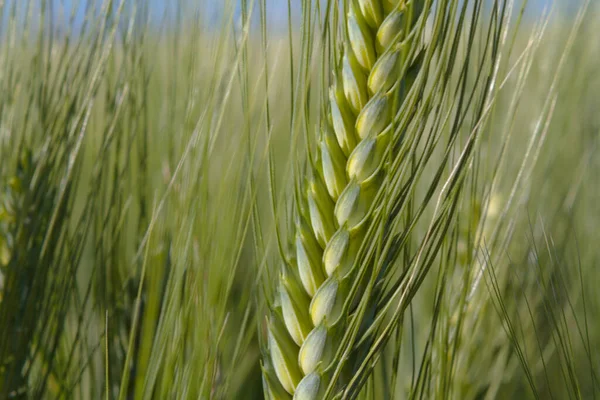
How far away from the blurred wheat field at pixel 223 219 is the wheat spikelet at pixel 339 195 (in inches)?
0.6

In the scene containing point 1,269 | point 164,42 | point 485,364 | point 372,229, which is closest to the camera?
point 372,229

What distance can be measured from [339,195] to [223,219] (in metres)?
0.11

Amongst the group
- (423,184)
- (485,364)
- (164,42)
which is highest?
(164,42)

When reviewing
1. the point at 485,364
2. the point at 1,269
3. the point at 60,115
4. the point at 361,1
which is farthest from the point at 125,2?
the point at 485,364

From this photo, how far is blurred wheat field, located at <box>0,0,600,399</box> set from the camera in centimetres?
46

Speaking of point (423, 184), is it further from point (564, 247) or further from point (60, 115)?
point (60, 115)

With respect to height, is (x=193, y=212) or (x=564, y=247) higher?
(x=193, y=212)

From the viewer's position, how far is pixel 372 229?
0.41 metres

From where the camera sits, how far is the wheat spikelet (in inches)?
16.4

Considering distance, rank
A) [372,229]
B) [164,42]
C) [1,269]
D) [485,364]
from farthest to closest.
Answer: [164,42] → [485,364] → [1,269] → [372,229]

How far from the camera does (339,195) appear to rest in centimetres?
43

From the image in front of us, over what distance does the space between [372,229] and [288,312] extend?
82mm

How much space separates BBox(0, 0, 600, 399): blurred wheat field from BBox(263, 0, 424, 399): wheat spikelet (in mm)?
15

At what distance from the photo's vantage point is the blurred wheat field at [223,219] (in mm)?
456
